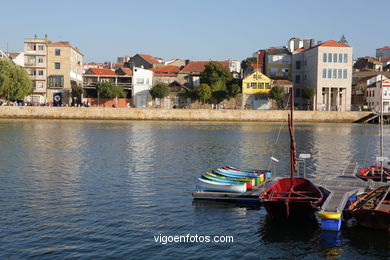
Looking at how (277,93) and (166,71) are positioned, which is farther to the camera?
(166,71)

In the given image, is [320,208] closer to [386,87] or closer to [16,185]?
[16,185]

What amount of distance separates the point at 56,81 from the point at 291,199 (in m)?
89.0

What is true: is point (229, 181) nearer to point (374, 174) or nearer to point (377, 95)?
point (374, 174)

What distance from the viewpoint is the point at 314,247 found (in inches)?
701

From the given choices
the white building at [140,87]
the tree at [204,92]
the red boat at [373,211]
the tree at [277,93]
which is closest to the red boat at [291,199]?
the red boat at [373,211]

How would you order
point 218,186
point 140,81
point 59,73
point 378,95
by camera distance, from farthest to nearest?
point 140,81 → point 59,73 → point 378,95 → point 218,186

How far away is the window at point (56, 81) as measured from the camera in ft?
338

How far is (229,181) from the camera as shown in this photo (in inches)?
1007

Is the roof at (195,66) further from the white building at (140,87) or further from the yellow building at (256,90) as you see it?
the yellow building at (256,90)

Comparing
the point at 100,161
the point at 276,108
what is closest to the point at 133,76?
the point at 276,108

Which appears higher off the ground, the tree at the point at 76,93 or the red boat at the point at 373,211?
the tree at the point at 76,93

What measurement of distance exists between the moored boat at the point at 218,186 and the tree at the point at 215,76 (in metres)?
81.5

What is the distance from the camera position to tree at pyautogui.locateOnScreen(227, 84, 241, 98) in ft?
343

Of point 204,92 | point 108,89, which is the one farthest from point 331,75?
point 108,89
